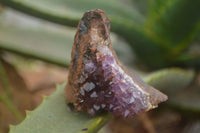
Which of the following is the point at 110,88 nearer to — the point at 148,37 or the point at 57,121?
the point at 57,121

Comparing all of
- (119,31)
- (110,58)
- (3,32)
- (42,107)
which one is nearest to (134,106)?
(110,58)

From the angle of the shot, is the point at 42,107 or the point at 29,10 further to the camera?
the point at 29,10

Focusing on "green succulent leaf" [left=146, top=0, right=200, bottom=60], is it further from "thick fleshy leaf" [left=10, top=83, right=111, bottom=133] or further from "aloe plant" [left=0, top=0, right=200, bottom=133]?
"thick fleshy leaf" [left=10, top=83, right=111, bottom=133]

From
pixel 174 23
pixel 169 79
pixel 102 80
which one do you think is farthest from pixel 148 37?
pixel 102 80

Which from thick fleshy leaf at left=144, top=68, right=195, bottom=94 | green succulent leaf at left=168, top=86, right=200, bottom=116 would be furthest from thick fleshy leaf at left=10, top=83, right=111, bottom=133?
green succulent leaf at left=168, top=86, right=200, bottom=116

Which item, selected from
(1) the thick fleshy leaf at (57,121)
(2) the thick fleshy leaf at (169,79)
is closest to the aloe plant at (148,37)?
(2) the thick fleshy leaf at (169,79)

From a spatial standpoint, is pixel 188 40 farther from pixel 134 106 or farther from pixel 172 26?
pixel 134 106

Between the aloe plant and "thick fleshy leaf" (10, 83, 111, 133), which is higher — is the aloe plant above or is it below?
above

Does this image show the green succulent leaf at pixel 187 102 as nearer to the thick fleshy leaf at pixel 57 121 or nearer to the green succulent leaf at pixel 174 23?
the green succulent leaf at pixel 174 23
